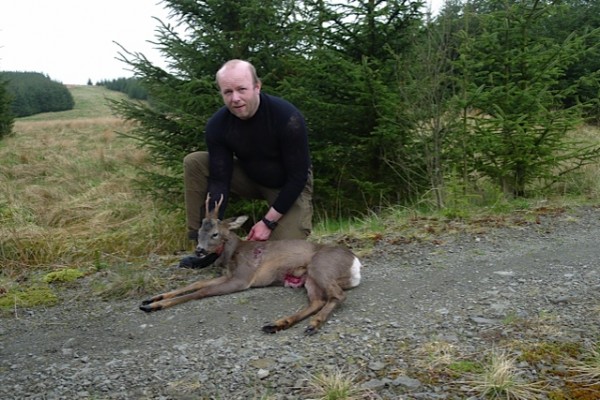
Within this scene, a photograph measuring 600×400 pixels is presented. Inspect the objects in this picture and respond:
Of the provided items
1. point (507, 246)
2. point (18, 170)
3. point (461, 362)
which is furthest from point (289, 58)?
point (18, 170)

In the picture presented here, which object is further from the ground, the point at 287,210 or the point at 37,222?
the point at 287,210

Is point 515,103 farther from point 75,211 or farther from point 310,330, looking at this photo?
point 75,211

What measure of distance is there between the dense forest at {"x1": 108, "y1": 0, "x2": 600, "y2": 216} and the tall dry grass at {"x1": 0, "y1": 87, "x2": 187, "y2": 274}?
1182 millimetres

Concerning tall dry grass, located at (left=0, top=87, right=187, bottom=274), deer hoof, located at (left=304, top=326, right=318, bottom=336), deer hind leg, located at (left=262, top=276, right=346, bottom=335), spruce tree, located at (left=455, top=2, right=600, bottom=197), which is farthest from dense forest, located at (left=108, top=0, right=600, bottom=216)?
deer hoof, located at (left=304, top=326, right=318, bottom=336)

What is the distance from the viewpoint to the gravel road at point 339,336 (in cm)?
285

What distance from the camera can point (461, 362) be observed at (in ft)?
9.59

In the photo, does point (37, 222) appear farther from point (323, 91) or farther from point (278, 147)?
point (278, 147)

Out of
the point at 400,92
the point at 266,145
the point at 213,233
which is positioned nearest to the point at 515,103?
the point at 400,92

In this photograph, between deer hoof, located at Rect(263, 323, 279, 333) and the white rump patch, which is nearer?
deer hoof, located at Rect(263, 323, 279, 333)

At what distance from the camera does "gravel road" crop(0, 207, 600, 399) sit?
285cm

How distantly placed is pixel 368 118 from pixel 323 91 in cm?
76

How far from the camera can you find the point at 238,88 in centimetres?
457

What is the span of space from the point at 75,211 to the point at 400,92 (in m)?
6.15

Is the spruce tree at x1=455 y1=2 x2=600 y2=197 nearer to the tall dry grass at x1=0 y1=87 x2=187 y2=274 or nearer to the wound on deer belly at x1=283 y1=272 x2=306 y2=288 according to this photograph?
the wound on deer belly at x1=283 y1=272 x2=306 y2=288
